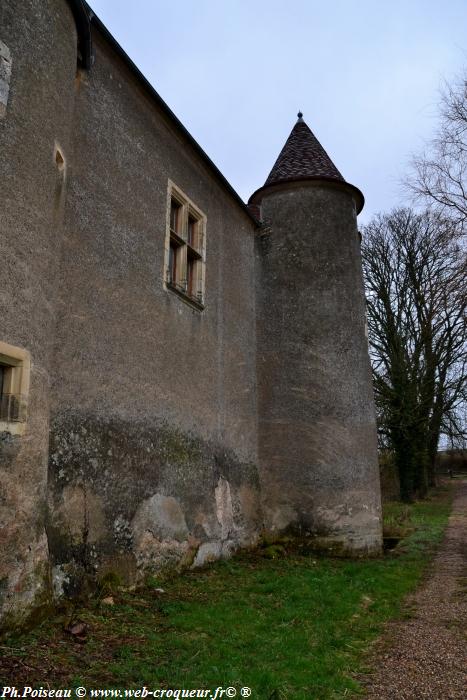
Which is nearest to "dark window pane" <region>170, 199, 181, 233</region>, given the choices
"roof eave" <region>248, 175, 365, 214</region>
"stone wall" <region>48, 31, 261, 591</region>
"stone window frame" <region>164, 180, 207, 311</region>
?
"stone window frame" <region>164, 180, 207, 311</region>

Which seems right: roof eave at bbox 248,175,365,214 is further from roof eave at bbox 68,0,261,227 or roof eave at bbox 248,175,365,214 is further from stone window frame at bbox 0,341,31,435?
stone window frame at bbox 0,341,31,435

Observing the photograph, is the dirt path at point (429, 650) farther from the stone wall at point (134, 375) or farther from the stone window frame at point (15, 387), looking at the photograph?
the stone window frame at point (15, 387)

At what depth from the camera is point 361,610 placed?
6297mm

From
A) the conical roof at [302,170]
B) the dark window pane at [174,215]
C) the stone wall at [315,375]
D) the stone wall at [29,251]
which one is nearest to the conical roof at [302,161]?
the conical roof at [302,170]

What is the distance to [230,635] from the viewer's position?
4.99 meters

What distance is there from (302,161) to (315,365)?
472 cm

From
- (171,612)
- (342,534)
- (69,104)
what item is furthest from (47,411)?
(342,534)

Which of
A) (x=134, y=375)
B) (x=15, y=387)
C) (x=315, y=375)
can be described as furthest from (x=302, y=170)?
(x=15, y=387)

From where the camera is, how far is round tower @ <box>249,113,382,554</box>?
9.77 metres

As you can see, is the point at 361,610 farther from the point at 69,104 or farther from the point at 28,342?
the point at 69,104

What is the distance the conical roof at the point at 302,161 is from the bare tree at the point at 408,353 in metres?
8.05

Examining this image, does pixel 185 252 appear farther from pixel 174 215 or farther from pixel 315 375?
pixel 315 375

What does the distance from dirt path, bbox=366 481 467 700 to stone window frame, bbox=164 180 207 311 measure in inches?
207

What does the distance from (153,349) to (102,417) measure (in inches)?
58.4
